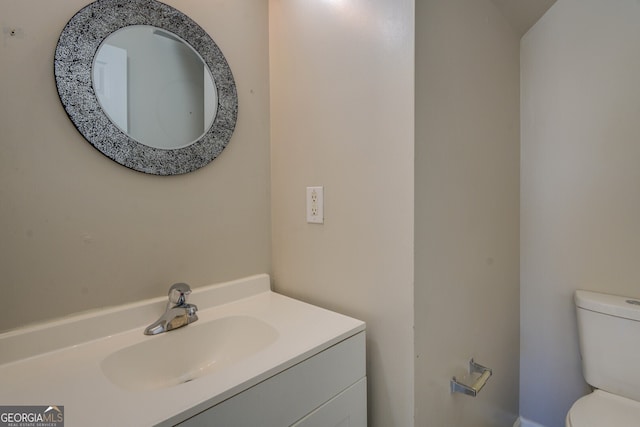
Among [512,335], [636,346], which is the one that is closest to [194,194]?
[512,335]

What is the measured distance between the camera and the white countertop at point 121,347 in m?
0.51

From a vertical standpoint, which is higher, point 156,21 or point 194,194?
point 156,21

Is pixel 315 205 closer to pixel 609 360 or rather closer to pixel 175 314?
pixel 175 314

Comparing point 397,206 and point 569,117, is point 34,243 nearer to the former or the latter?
point 397,206

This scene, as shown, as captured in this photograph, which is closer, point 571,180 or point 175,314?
point 175,314

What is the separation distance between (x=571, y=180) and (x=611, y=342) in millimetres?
634

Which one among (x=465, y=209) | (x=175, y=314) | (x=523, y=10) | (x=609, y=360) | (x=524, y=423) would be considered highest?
(x=523, y=10)

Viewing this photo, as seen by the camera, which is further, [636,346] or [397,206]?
[636,346]

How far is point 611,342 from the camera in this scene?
1.05 meters

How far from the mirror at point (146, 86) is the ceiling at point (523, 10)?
1138 mm

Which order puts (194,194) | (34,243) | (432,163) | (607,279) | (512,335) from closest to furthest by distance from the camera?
(34,243)
(432,163)
(194,194)
(607,279)
(512,335)

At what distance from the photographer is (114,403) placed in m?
0.52

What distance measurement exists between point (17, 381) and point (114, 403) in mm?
278

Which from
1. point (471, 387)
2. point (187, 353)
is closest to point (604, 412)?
point (471, 387)
